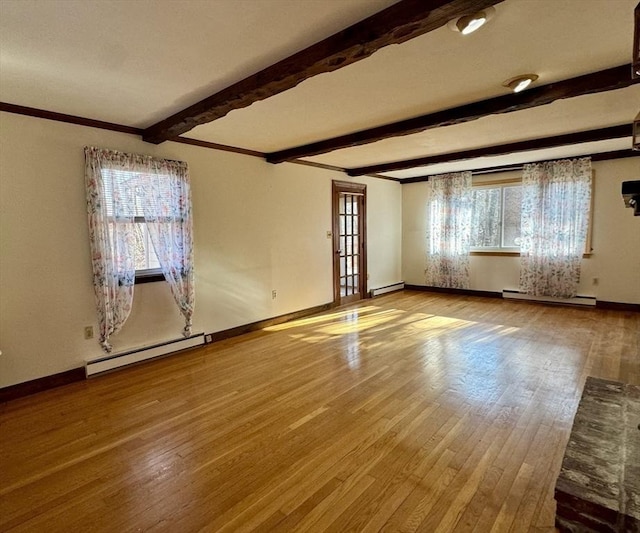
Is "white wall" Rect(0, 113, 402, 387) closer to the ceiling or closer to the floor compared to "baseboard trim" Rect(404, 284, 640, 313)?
closer to the ceiling

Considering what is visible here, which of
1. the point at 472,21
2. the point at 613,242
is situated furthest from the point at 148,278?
the point at 613,242

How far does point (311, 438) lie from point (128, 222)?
2.66 meters

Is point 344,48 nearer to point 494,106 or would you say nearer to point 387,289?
point 494,106

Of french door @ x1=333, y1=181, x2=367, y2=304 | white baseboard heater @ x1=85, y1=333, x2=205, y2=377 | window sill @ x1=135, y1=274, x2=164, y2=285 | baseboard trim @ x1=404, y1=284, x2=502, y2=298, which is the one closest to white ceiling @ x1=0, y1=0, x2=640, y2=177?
window sill @ x1=135, y1=274, x2=164, y2=285

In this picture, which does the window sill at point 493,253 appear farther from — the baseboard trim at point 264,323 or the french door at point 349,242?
the baseboard trim at point 264,323

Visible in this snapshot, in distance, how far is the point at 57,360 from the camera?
3.18 m

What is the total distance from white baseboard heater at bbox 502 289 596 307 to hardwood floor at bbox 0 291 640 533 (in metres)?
1.50

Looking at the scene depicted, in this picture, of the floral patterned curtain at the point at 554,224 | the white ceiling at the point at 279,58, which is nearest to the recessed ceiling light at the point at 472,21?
the white ceiling at the point at 279,58

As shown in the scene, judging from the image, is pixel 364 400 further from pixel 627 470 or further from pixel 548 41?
pixel 548 41

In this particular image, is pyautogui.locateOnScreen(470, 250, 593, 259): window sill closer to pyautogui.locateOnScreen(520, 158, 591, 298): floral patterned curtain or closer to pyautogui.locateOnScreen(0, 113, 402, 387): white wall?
pyautogui.locateOnScreen(520, 158, 591, 298): floral patterned curtain

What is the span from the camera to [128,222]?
349 cm

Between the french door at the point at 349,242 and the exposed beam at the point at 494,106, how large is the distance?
1.80 metres

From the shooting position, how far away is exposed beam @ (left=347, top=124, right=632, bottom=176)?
3975mm

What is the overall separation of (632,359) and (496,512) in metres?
2.89
